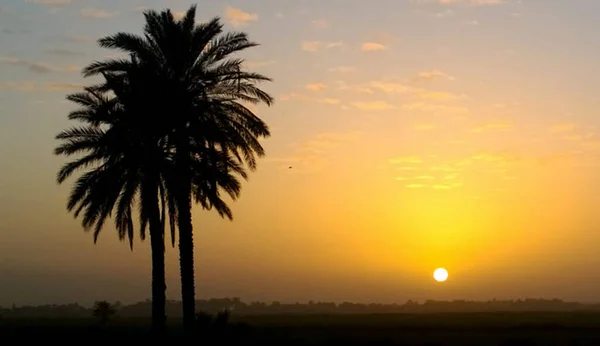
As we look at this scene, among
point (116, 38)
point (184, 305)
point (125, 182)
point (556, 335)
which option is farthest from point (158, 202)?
point (556, 335)

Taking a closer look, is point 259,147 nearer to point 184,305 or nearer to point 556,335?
point 184,305

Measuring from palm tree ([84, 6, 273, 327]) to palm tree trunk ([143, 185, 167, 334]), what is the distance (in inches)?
33.5

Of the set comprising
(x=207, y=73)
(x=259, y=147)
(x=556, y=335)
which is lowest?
(x=556, y=335)

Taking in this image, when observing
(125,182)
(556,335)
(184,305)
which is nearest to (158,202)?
(125,182)

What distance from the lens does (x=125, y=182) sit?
125 feet

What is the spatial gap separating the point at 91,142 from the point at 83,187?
2200mm

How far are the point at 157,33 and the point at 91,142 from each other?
570 cm

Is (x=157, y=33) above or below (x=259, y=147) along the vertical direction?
above

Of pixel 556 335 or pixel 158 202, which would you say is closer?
pixel 158 202

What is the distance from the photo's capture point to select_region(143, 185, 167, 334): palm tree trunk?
38.5 meters

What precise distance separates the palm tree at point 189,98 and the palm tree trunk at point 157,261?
0.85 metres

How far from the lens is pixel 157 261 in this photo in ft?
127

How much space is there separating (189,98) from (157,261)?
292 inches

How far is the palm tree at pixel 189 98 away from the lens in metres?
37.8
